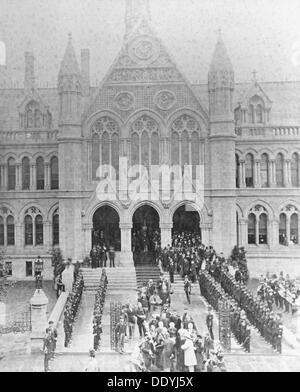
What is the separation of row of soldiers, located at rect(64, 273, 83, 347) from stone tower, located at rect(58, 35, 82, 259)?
275 inches

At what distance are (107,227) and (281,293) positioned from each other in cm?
1514

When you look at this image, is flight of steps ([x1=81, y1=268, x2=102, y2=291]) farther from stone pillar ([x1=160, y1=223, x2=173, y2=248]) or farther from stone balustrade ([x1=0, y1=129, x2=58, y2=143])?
stone balustrade ([x1=0, y1=129, x2=58, y2=143])

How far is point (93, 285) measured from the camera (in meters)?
36.2

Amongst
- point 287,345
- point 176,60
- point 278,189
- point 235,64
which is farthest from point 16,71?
point 287,345

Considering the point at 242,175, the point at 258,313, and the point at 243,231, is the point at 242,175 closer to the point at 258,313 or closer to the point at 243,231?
the point at 243,231

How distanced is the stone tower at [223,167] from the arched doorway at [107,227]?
724 centimetres

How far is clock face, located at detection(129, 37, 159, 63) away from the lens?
39.9 m

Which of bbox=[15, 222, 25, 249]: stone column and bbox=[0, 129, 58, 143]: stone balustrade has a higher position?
bbox=[0, 129, 58, 143]: stone balustrade

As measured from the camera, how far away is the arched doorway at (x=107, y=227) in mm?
41562

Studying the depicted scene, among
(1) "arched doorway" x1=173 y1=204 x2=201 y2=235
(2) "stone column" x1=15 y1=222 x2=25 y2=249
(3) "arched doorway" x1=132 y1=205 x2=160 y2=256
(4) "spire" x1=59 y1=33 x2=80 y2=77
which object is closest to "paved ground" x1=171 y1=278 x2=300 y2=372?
(3) "arched doorway" x1=132 y1=205 x2=160 y2=256

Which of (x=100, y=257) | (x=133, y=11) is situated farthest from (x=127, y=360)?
(x=133, y=11)

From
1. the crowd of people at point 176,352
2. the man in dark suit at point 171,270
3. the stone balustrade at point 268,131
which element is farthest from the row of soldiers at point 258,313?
A: the stone balustrade at point 268,131

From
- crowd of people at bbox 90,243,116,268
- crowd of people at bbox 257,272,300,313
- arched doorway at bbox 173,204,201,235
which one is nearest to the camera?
crowd of people at bbox 257,272,300,313
